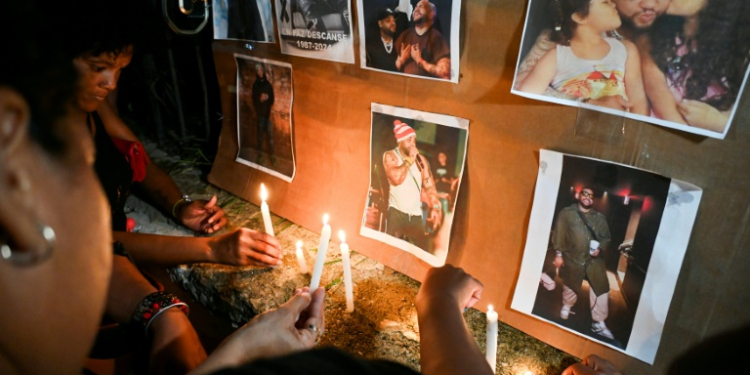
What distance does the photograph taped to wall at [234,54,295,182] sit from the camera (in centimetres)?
128

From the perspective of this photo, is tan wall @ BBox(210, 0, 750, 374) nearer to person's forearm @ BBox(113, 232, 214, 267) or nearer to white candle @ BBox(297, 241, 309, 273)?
white candle @ BBox(297, 241, 309, 273)

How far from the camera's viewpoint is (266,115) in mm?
1356

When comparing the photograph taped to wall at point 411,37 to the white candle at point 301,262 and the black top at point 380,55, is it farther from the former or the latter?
the white candle at point 301,262

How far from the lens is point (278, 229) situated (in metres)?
1.38

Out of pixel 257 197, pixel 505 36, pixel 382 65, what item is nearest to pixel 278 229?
pixel 257 197

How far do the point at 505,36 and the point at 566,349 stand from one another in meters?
0.65

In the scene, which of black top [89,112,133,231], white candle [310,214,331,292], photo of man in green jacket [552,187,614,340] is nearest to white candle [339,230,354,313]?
white candle [310,214,331,292]

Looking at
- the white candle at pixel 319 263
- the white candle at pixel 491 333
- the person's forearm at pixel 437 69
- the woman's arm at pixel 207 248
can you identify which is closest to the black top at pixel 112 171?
the woman's arm at pixel 207 248

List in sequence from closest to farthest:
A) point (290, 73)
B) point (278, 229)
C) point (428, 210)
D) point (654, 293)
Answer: point (654, 293), point (428, 210), point (290, 73), point (278, 229)

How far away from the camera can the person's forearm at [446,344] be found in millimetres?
679

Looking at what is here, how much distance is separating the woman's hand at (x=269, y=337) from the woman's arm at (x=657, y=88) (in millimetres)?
706

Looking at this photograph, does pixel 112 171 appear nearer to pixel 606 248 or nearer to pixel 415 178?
pixel 415 178

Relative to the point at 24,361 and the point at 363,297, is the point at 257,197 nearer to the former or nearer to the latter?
the point at 363,297

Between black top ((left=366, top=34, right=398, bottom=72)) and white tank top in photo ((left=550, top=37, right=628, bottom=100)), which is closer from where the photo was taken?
white tank top in photo ((left=550, top=37, right=628, bottom=100))
